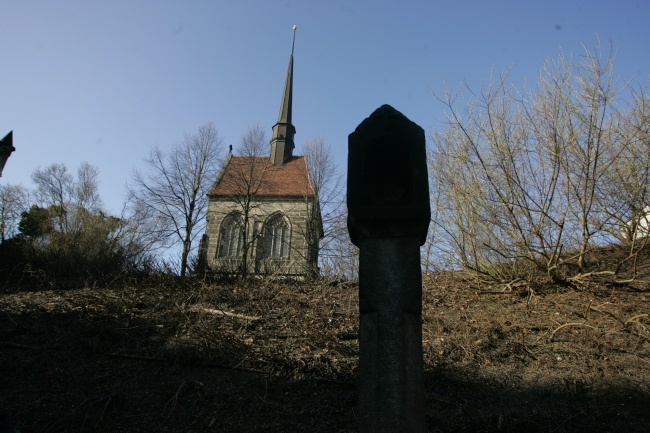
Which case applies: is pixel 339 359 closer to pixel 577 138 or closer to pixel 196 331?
pixel 196 331

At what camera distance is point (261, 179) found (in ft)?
99.1

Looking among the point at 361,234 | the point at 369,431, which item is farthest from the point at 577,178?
the point at 369,431

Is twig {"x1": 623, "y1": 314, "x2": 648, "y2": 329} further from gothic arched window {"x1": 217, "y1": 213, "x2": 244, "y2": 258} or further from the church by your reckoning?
gothic arched window {"x1": 217, "y1": 213, "x2": 244, "y2": 258}

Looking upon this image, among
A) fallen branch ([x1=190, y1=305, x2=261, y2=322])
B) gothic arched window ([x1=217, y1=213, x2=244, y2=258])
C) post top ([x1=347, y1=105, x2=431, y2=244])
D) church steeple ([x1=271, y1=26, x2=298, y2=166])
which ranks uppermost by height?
church steeple ([x1=271, y1=26, x2=298, y2=166])

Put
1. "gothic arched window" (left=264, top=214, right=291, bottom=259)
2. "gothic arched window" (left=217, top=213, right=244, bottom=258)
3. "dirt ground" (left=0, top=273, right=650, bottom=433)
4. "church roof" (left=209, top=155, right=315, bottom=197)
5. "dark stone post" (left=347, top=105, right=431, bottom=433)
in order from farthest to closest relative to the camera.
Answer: "gothic arched window" (left=264, top=214, right=291, bottom=259) < "church roof" (left=209, top=155, right=315, bottom=197) < "gothic arched window" (left=217, top=213, right=244, bottom=258) < "dirt ground" (left=0, top=273, right=650, bottom=433) < "dark stone post" (left=347, top=105, right=431, bottom=433)

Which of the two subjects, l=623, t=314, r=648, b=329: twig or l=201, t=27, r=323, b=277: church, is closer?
l=623, t=314, r=648, b=329: twig

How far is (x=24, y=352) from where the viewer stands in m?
5.95

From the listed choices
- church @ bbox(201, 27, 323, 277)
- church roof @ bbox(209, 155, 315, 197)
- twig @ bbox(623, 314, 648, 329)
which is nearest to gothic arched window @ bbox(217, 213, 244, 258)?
church @ bbox(201, 27, 323, 277)

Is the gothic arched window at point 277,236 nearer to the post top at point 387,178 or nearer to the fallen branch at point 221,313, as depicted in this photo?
the fallen branch at point 221,313

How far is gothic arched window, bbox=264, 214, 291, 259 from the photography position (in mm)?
30688

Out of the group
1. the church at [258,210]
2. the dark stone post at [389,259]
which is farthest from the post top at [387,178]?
the church at [258,210]

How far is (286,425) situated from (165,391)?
4.93 feet

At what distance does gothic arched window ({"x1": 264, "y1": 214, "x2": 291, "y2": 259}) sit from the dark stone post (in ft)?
87.6

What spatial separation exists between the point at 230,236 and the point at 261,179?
448 cm
